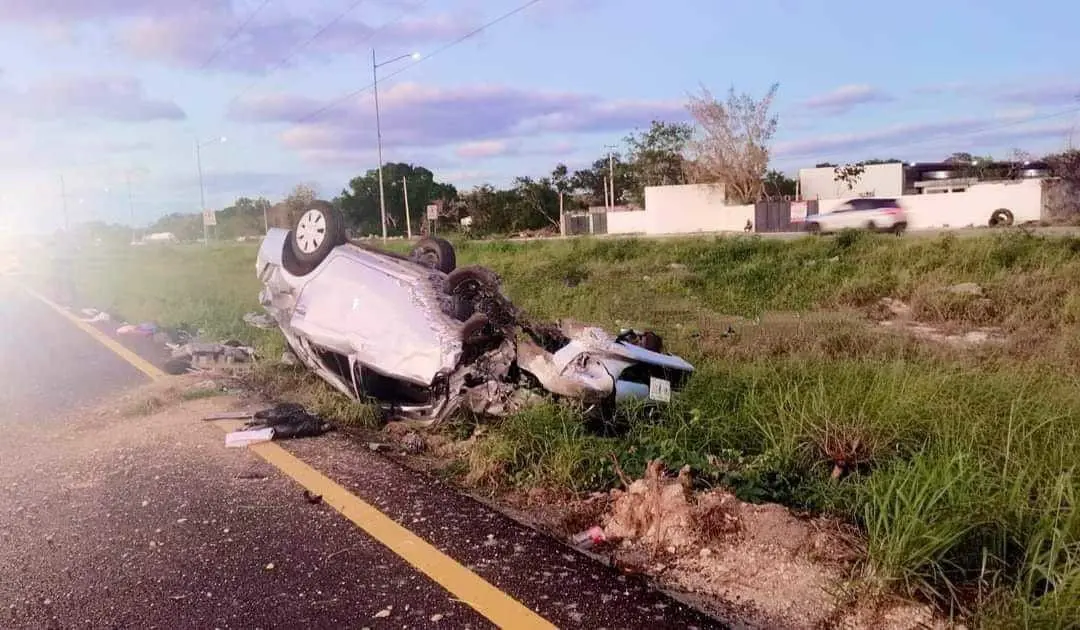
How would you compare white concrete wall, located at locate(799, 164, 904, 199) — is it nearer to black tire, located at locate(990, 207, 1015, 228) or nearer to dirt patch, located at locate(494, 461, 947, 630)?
black tire, located at locate(990, 207, 1015, 228)

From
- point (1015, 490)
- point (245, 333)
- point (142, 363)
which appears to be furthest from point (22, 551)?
point (245, 333)

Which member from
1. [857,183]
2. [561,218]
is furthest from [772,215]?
[561,218]

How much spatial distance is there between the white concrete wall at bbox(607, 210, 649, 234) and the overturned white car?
34.2 meters

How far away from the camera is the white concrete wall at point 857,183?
40.4 meters

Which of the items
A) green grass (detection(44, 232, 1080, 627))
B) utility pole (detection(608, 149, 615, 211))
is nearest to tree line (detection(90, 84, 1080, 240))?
utility pole (detection(608, 149, 615, 211))

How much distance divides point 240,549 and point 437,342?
1778 millimetres

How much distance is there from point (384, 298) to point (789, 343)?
4898mm

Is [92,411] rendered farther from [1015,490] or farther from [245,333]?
[1015,490]

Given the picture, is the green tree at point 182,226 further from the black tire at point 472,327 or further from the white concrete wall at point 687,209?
the black tire at point 472,327

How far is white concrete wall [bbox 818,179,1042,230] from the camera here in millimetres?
27578

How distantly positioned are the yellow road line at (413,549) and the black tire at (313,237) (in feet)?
5.47

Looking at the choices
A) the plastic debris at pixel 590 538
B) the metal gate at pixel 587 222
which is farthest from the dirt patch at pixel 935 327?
the metal gate at pixel 587 222

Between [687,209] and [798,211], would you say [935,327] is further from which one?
[687,209]

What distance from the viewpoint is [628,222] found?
4056cm
